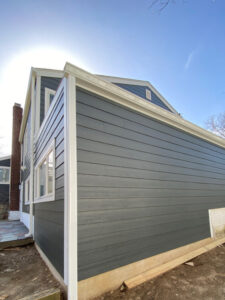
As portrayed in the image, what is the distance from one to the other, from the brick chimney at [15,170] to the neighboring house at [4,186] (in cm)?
157

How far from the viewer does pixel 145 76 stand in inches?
334

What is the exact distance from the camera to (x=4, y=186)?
37.4 ft

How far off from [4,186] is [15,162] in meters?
2.46

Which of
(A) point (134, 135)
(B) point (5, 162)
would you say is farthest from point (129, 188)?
(B) point (5, 162)

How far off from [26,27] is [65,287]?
243 inches

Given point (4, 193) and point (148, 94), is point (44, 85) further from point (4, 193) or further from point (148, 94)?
point (4, 193)

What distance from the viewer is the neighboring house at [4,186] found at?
10.9 metres

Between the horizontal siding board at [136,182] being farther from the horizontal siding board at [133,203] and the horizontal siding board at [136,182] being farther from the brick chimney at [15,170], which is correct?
the brick chimney at [15,170]

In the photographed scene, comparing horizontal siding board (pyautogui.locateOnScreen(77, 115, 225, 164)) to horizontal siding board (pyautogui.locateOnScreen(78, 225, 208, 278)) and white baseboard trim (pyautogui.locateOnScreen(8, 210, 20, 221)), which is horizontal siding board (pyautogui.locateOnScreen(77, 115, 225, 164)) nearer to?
horizontal siding board (pyautogui.locateOnScreen(78, 225, 208, 278))

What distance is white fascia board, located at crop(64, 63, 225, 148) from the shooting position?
277 cm

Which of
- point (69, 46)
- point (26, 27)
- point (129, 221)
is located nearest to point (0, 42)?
point (26, 27)

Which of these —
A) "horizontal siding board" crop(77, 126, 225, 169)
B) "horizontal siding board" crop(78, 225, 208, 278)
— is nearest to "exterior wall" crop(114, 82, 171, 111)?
"horizontal siding board" crop(77, 126, 225, 169)

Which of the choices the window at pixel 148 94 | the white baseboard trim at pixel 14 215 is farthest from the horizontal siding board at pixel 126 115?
the white baseboard trim at pixel 14 215

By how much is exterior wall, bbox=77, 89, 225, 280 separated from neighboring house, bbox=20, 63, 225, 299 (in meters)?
0.02
